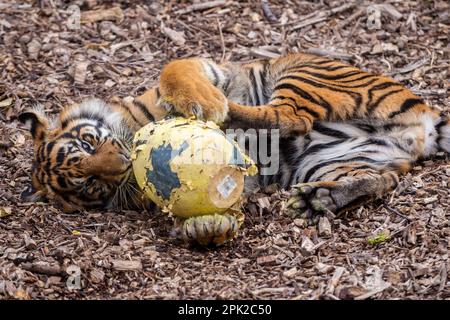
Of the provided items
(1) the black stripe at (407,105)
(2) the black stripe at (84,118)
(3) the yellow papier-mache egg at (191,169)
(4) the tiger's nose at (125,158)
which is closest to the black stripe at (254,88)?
(1) the black stripe at (407,105)

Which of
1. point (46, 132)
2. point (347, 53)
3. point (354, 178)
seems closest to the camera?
point (354, 178)

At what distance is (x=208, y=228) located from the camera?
429 cm

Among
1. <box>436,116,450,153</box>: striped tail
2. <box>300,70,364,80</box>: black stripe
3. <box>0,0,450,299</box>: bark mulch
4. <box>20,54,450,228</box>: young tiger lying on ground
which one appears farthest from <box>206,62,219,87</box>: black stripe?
<box>436,116,450,153</box>: striped tail

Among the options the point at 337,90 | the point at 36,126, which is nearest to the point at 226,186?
the point at 337,90

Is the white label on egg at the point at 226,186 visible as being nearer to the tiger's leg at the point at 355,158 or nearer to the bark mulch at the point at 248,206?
the bark mulch at the point at 248,206

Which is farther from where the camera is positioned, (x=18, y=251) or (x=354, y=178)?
(x=354, y=178)

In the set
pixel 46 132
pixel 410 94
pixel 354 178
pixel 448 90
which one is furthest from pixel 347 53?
pixel 46 132

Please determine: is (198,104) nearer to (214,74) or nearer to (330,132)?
(214,74)

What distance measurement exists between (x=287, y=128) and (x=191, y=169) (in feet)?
3.88

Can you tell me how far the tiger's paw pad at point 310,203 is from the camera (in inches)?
187

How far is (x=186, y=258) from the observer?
435cm

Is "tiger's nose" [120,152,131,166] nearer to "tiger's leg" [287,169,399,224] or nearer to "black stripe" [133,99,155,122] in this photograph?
"black stripe" [133,99,155,122]

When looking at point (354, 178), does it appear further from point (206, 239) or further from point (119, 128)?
point (119, 128)
